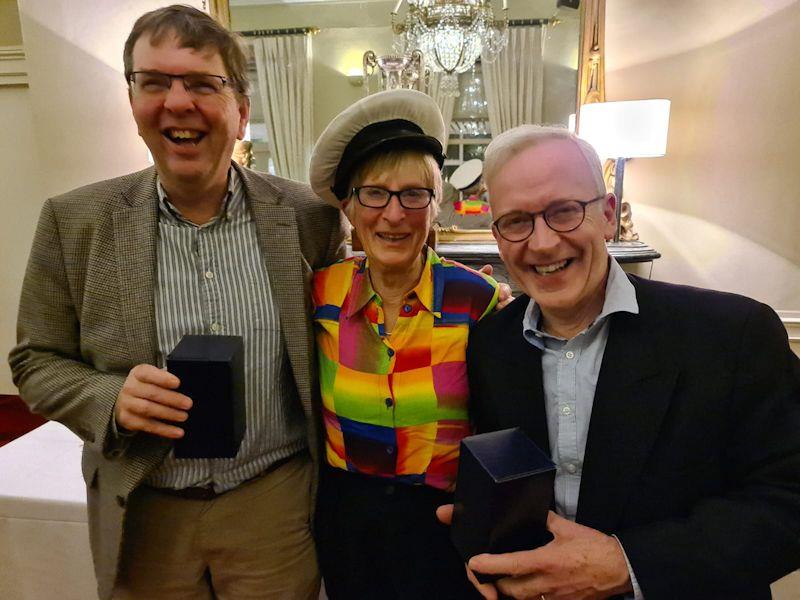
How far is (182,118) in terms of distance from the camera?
3.53 feet

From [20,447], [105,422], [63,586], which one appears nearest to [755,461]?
[105,422]

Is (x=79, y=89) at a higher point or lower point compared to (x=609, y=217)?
higher

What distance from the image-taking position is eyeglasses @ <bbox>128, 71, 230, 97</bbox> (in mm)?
1065

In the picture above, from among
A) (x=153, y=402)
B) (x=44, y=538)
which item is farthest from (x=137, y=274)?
(x=44, y=538)

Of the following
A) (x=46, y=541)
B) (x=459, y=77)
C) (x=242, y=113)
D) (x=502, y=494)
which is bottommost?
(x=46, y=541)

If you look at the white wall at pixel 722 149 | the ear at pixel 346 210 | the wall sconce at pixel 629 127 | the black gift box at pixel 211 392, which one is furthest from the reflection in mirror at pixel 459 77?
the black gift box at pixel 211 392

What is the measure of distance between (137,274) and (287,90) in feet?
7.64

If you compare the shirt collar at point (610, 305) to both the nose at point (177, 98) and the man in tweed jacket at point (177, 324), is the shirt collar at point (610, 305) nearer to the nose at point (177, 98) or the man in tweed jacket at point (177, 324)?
the man in tweed jacket at point (177, 324)

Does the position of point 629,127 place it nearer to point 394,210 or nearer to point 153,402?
point 394,210

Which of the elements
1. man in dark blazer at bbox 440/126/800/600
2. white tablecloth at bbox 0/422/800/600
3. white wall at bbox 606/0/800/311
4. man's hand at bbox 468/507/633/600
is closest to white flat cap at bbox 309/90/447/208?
man in dark blazer at bbox 440/126/800/600

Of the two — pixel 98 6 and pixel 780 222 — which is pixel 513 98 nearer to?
pixel 780 222

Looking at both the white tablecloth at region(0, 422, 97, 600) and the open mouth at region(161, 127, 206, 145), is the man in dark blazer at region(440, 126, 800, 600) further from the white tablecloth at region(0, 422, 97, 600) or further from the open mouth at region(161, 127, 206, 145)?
the white tablecloth at region(0, 422, 97, 600)

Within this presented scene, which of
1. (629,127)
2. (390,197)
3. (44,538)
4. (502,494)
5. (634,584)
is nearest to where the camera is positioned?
(502,494)

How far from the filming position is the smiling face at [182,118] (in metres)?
1.06
